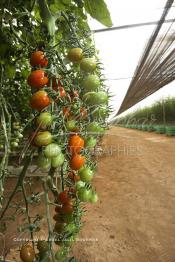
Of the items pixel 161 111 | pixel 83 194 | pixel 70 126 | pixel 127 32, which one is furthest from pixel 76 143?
pixel 161 111

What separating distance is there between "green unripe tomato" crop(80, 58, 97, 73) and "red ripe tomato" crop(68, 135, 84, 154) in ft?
0.62

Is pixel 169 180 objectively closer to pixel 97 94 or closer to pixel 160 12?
pixel 160 12

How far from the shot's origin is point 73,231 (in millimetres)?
741

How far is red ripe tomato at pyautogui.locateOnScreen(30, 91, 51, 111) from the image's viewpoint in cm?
61

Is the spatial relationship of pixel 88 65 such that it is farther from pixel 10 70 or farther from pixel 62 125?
pixel 10 70

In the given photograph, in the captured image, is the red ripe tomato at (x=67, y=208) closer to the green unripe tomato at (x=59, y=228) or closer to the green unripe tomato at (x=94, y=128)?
the green unripe tomato at (x=59, y=228)

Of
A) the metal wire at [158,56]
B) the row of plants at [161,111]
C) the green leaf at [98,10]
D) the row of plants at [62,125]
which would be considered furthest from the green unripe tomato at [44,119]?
the row of plants at [161,111]

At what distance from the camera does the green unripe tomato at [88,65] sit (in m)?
0.68

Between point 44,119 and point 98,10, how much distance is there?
23.3 inches

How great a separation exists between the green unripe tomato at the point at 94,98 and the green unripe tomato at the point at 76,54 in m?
0.10

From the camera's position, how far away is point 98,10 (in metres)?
0.97

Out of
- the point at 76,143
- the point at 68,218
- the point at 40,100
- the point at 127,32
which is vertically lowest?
the point at 68,218

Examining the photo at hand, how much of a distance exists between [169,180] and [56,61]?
12.1 ft

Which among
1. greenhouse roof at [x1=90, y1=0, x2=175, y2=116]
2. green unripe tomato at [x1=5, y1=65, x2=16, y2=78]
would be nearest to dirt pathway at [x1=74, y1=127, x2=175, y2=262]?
green unripe tomato at [x1=5, y1=65, x2=16, y2=78]
